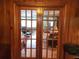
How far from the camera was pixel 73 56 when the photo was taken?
13.4ft

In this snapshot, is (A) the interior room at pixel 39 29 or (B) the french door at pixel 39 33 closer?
(A) the interior room at pixel 39 29

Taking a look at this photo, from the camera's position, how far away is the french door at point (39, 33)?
14.6ft

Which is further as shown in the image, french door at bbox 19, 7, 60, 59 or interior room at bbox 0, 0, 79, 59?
french door at bbox 19, 7, 60, 59

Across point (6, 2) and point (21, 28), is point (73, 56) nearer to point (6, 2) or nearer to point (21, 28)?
point (21, 28)

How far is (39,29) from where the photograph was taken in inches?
177

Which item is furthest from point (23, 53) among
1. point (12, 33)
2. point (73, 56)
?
point (73, 56)

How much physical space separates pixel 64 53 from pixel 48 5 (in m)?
1.41

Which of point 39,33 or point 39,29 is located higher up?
point 39,29

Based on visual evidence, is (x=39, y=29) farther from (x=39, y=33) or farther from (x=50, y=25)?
(x=50, y=25)

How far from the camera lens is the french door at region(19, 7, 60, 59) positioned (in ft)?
14.6

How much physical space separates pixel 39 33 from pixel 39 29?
11 cm

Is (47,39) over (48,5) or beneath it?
beneath

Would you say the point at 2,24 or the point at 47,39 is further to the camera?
the point at 47,39

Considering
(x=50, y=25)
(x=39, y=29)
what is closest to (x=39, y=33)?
(x=39, y=29)
